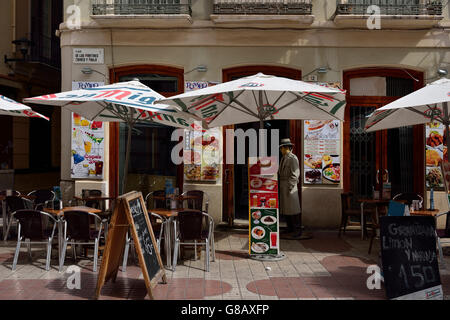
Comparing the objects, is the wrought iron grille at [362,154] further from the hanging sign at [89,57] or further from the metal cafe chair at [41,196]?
the metal cafe chair at [41,196]

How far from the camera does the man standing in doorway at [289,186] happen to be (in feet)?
31.8

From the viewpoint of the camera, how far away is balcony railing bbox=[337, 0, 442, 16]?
1062 cm

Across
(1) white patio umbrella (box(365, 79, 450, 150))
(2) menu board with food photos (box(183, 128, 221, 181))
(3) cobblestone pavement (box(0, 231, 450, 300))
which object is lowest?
(3) cobblestone pavement (box(0, 231, 450, 300))

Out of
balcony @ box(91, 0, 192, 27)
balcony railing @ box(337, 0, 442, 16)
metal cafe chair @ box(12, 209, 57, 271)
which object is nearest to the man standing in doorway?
balcony railing @ box(337, 0, 442, 16)

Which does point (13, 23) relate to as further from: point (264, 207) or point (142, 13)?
point (264, 207)

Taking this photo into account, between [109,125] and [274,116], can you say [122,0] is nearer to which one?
[109,125]

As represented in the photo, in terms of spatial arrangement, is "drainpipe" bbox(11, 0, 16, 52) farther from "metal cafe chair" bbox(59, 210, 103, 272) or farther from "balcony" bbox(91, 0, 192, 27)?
"metal cafe chair" bbox(59, 210, 103, 272)

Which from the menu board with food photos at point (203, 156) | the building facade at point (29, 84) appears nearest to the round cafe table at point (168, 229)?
the menu board with food photos at point (203, 156)

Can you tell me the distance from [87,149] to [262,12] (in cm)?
505

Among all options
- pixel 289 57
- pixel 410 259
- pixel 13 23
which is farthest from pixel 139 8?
pixel 410 259

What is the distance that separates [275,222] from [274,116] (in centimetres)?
214

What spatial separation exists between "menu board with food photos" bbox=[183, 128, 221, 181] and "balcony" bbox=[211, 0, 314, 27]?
2503mm

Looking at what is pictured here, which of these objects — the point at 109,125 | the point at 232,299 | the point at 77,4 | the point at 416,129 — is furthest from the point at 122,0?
the point at 232,299

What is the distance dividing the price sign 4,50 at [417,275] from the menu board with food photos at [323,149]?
217 inches
